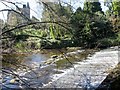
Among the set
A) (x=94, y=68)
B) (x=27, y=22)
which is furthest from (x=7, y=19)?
(x=94, y=68)

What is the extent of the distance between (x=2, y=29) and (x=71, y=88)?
379 cm

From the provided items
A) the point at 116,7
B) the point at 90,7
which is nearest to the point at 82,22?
the point at 90,7

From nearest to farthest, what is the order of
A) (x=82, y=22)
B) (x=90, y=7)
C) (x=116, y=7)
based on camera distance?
(x=82, y=22) < (x=90, y=7) < (x=116, y=7)

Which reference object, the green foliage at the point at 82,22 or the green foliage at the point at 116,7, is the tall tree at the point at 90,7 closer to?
the green foliage at the point at 82,22

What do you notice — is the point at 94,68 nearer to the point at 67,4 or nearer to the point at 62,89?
the point at 62,89

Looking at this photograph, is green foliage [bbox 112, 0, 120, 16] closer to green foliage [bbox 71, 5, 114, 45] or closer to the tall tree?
the tall tree

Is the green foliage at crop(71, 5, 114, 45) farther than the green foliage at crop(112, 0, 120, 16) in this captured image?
No

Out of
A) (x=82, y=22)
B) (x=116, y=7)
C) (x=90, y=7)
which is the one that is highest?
(x=116, y=7)

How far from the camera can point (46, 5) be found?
1041 mm

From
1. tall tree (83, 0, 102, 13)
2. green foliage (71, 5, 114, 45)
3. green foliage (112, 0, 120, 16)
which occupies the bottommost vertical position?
green foliage (71, 5, 114, 45)

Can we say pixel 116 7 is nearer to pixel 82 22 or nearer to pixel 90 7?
pixel 90 7

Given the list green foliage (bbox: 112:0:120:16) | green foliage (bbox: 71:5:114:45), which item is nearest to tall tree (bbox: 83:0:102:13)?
green foliage (bbox: 71:5:114:45)

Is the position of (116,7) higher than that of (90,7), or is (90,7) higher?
(116,7)

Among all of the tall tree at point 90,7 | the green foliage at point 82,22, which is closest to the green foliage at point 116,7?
the tall tree at point 90,7
